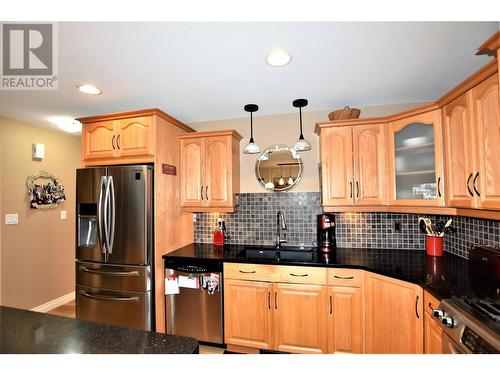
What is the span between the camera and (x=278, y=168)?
2729 millimetres

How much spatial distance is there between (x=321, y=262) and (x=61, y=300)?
11.5 feet

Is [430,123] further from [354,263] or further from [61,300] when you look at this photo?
[61,300]

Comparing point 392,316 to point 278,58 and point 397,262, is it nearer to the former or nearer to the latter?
point 397,262

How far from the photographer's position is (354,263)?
1.94m

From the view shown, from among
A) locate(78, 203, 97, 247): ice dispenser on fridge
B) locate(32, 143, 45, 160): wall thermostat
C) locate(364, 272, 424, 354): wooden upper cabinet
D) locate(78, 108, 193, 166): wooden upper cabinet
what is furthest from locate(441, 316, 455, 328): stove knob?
locate(32, 143, 45, 160): wall thermostat

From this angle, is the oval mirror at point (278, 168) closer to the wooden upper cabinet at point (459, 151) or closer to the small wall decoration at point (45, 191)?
the wooden upper cabinet at point (459, 151)

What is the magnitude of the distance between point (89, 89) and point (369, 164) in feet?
8.41

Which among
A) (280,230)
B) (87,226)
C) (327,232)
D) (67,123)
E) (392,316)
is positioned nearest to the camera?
(392,316)

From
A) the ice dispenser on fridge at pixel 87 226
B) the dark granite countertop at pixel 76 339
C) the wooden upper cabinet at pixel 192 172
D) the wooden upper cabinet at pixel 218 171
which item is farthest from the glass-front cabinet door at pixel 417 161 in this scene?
the ice dispenser on fridge at pixel 87 226

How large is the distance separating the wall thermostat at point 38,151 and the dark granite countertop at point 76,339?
2.65 metres

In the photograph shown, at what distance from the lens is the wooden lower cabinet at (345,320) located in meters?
1.88

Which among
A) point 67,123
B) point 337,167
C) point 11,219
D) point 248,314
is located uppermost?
point 67,123

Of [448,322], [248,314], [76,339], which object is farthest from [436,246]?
[76,339]
